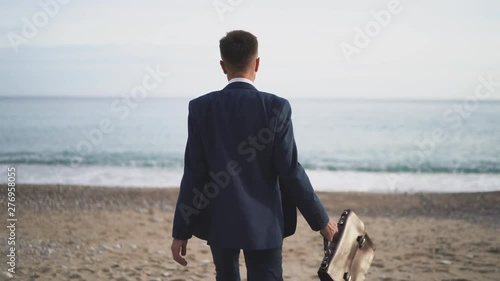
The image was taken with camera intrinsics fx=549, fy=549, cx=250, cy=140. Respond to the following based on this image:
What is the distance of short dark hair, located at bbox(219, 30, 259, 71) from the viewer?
8.65 ft

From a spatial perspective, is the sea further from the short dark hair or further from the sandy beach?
the short dark hair

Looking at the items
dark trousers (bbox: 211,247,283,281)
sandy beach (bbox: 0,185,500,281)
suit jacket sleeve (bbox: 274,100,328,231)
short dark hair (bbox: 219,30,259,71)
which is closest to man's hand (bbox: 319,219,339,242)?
suit jacket sleeve (bbox: 274,100,328,231)

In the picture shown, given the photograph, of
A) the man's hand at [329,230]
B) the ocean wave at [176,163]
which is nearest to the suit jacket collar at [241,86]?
the man's hand at [329,230]

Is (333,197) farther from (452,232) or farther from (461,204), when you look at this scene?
(452,232)

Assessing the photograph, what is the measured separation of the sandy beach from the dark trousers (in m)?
2.35

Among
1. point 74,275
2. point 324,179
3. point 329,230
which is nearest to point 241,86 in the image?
point 329,230

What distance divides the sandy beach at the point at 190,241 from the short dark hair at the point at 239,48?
2.87 m

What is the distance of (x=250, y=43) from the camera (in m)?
2.64

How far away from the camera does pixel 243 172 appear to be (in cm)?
261

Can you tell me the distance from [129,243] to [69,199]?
3850 mm

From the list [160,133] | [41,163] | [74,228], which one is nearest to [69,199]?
[74,228]

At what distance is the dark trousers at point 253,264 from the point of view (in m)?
2.68

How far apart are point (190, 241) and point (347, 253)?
3835 mm

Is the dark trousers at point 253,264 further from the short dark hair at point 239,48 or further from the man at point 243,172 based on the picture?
the short dark hair at point 239,48
